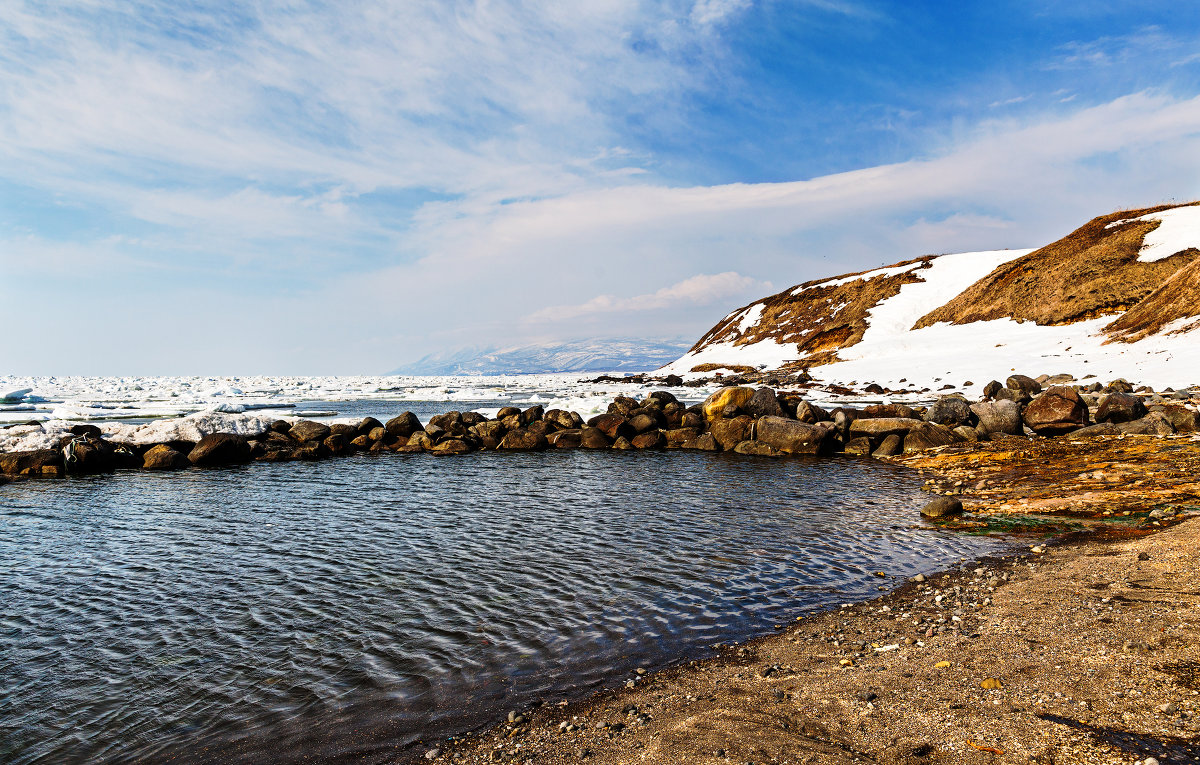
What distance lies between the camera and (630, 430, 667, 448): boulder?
27.8 metres

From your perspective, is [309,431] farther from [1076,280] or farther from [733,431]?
[1076,280]

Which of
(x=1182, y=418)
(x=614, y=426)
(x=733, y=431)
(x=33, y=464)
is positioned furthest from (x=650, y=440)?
(x=33, y=464)

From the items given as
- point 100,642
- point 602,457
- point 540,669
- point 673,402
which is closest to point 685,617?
point 540,669

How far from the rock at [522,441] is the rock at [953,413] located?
16991 millimetres

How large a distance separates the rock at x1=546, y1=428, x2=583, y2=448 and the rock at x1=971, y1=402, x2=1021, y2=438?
16507 millimetres

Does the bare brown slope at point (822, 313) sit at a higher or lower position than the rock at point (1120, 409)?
higher

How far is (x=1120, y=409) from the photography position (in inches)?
851

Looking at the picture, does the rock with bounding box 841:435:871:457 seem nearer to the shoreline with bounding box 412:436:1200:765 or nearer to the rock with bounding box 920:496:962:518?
the rock with bounding box 920:496:962:518

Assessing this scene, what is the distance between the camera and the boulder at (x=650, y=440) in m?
27.8

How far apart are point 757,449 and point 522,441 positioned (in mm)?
10447

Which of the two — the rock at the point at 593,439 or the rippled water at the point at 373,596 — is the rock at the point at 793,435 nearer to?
the rippled water at the point at 373,596

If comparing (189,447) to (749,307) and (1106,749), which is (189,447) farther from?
Result: (749,307)

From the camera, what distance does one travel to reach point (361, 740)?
5.60 metres

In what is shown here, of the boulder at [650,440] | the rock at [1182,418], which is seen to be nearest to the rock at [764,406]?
the boulder at [650,440]
